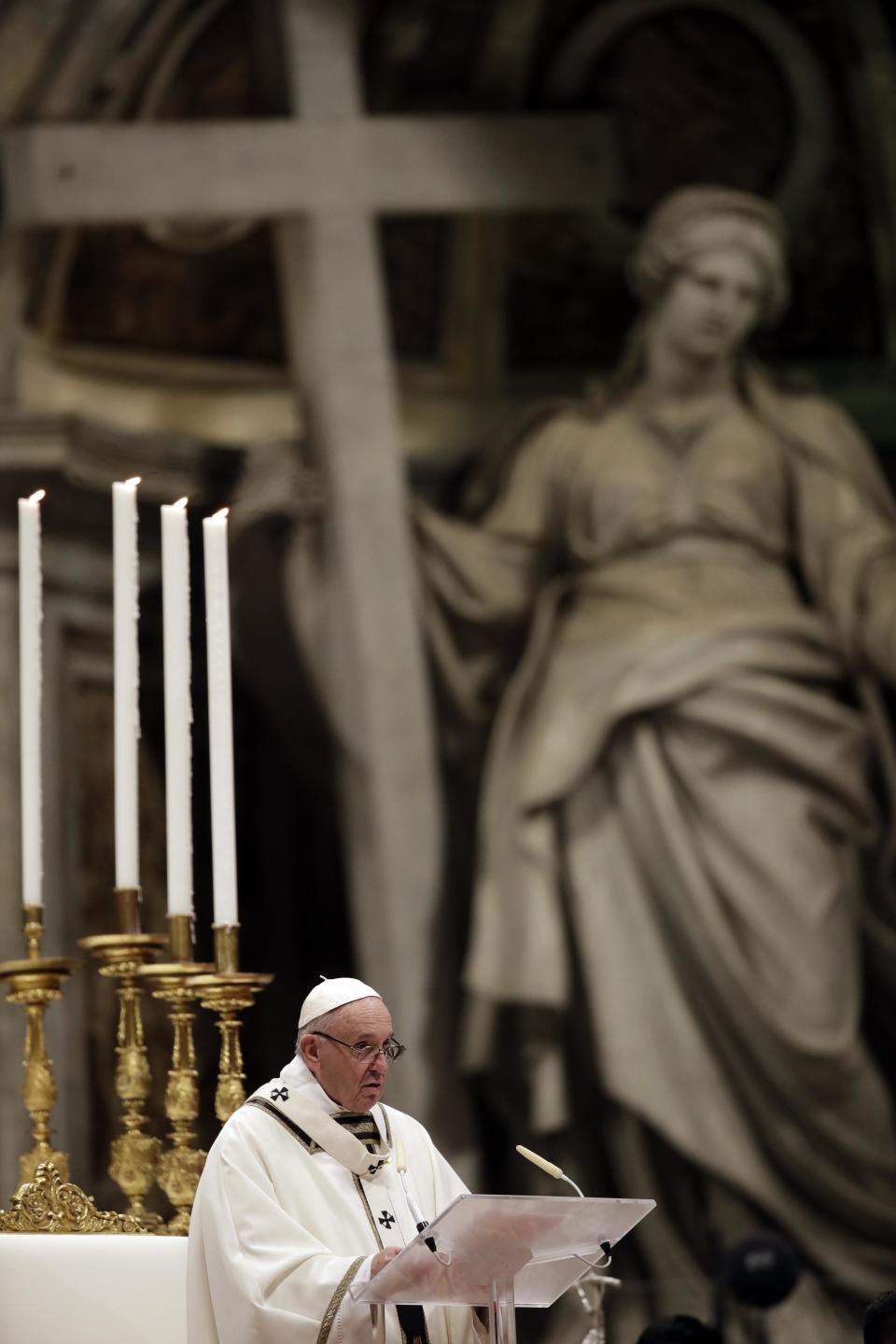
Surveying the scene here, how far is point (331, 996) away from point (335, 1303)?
1.57ft

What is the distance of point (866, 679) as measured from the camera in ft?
26.7

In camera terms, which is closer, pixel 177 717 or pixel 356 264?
pixel 177 717

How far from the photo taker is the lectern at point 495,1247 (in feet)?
10.6

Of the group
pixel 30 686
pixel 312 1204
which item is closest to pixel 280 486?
pixel 30 686

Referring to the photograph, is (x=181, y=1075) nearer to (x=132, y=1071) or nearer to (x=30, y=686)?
(x=132, y=1071)

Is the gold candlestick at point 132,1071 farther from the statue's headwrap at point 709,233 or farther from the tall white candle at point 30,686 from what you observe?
the statue's headwrap at point 709,233

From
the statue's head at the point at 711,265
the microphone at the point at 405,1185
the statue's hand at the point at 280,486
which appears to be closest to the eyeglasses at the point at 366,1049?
the microphone at the point at 405,1185

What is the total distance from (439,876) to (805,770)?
1316 millimetres

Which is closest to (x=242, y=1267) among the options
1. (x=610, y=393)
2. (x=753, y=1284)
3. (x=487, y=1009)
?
(x=753, y=1284)

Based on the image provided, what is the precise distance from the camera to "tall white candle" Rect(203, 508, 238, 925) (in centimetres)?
393

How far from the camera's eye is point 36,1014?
13.5 ft

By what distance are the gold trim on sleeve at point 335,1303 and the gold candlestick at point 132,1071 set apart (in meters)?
0.60

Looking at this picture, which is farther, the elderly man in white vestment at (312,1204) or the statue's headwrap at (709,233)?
the statue's headwrap at (709,233)

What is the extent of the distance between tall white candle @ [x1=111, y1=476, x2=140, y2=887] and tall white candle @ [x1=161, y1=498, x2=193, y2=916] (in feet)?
0.21
